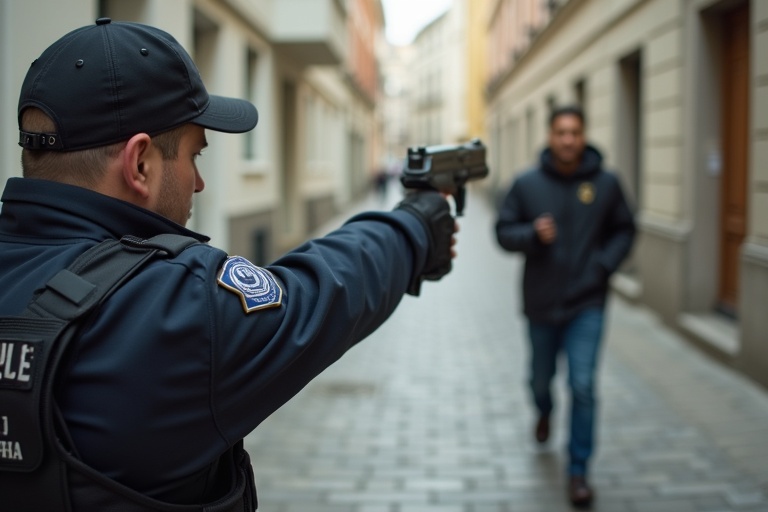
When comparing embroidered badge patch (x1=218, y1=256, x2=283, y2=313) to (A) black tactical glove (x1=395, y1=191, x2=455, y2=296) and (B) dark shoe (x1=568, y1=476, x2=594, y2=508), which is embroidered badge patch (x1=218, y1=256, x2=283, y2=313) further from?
(B) dark shoe (x1=568, y1=476, x2=594, y2=508)

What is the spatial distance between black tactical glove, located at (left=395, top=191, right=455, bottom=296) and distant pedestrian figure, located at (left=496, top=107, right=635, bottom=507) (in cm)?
269

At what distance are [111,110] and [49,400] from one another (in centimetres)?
50

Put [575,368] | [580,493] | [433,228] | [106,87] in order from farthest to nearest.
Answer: [575,368]
[580,493]
[433,228]
[106,87]

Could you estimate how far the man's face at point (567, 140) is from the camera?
4.76m

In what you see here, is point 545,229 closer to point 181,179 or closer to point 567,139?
point 567,139

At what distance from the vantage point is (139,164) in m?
1.51

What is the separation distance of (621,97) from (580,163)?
24.8 feet

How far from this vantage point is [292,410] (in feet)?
20.4

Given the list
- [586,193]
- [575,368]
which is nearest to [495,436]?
[575,368]

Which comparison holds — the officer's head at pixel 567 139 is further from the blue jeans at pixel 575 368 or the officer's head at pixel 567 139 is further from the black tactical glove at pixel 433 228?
the black tactical glove at pixel 433 228

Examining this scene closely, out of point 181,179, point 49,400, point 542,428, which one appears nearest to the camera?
point 49,400

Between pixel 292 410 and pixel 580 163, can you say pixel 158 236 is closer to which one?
pixel 580 163

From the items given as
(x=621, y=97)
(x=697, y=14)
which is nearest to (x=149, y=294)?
(x=697, y=14)

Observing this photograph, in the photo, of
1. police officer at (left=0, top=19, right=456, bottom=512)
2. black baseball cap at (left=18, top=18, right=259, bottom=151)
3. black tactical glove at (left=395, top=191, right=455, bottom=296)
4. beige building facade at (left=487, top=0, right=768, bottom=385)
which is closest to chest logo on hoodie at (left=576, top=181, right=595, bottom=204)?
beige building facade at (left=487, top=0, right=768, bottom=385)
